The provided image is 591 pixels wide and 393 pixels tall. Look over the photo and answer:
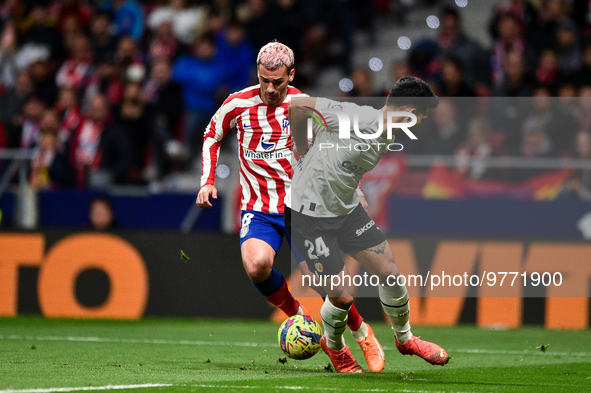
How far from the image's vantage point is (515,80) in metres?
10.8

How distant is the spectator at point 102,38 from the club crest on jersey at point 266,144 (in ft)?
26.4

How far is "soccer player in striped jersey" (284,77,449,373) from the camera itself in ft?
18.5

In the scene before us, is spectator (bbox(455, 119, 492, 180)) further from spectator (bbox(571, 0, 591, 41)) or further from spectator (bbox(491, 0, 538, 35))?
spectator (bbox(571, 0, 591, 41))

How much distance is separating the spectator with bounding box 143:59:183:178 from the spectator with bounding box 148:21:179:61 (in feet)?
0.69

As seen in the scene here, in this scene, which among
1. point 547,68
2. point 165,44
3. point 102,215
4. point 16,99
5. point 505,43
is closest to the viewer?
point 102,215

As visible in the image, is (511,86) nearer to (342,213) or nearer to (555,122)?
(555,122)

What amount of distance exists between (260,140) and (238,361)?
166 cm

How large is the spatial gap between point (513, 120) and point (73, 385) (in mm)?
6807

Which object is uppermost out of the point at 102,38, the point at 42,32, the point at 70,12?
the point at 70,12

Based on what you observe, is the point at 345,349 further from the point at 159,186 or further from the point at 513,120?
the point at 159,186

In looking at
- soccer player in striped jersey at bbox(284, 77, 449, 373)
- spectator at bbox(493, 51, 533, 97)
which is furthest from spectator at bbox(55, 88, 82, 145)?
soccer player in striped jersey at bbox(284, 77, 449, 373)

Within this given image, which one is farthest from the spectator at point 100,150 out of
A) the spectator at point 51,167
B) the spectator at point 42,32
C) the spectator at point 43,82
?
the spectator at point 42,32

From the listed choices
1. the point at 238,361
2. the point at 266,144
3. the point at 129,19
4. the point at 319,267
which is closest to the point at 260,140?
the point at 266,144

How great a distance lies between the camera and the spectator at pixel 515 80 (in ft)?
35.1
